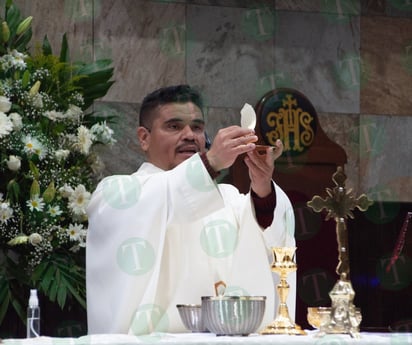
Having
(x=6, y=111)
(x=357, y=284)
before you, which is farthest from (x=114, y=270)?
(x=357, y=284)

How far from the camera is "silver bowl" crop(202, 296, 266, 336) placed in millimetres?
3457

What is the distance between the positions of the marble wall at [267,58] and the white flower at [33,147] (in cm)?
121

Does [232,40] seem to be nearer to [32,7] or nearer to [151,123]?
[32,7]

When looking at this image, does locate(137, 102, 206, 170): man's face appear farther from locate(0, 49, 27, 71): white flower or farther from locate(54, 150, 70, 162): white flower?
locate(0, 49, 27, 71): white flower

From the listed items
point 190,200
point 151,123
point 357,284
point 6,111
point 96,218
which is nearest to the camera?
point 190,200

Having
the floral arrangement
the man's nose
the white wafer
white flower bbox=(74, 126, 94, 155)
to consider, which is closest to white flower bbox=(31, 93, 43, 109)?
the floral arrangement

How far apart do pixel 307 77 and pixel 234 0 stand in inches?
31.5

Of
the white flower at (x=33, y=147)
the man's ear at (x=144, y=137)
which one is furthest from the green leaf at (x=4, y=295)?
the man's ear at (x=144, y=137)

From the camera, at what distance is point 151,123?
5.37 m

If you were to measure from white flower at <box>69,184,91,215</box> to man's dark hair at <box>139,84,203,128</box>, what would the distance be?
3.58 feet

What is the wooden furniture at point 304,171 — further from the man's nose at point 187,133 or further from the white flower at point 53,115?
the man's nose at point 187,133

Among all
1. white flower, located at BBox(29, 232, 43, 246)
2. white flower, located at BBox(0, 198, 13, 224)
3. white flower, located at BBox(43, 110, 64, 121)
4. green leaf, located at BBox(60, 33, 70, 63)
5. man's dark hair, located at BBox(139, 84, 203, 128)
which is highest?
green leaf, located at BBox(60, 33, 70, 63)

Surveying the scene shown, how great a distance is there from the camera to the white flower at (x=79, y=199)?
251 inches

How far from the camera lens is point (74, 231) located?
6.39m
